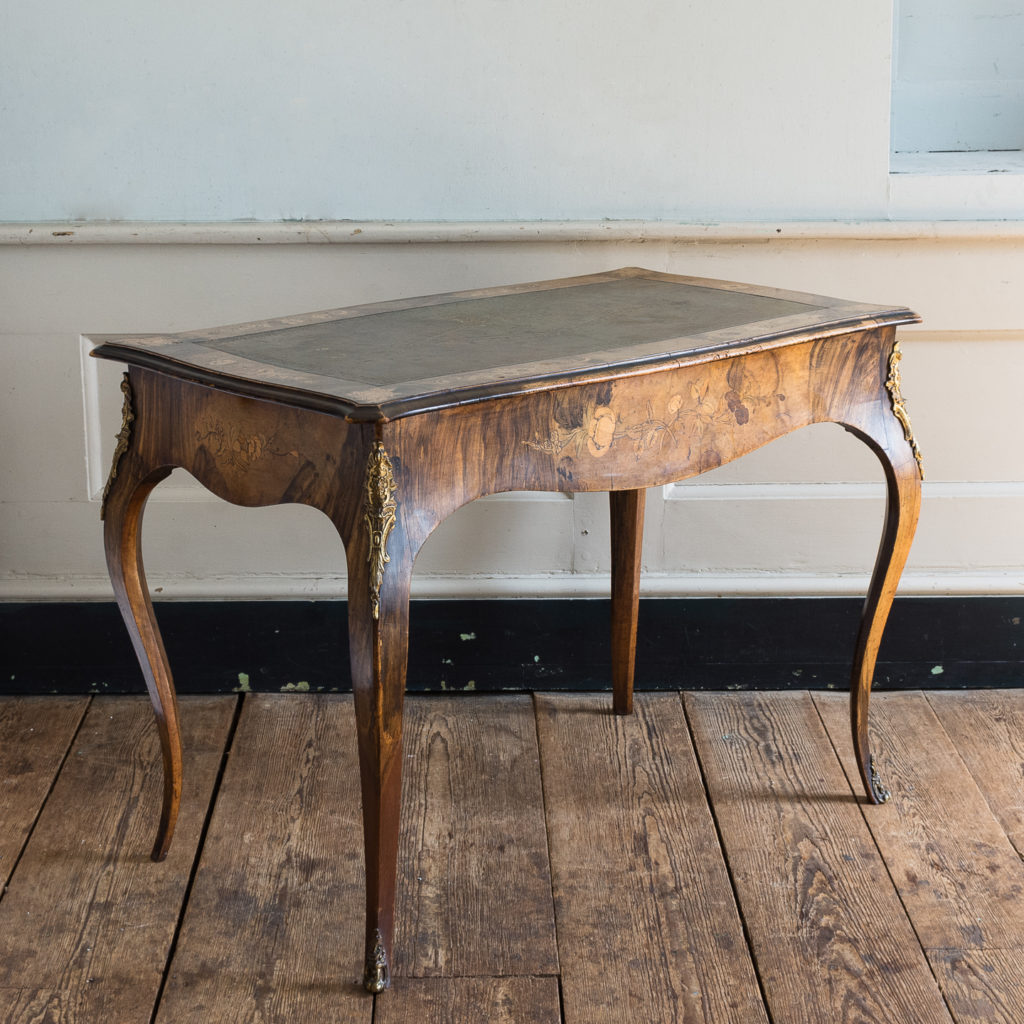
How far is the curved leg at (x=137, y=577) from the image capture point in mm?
1401

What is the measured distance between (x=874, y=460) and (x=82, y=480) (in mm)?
1396

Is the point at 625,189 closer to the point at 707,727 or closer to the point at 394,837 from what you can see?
the point at 707,727

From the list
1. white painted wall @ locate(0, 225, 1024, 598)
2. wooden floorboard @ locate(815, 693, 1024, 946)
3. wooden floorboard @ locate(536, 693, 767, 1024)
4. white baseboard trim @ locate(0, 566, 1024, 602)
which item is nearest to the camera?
wooden floorboard @ locate(536, 693, 767, 1024)

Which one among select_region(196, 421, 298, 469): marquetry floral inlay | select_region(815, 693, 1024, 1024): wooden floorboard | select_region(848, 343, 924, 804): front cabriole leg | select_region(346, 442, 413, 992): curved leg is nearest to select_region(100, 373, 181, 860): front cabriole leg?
select_region(196, 421, 298, 469): marquetry floral inlay

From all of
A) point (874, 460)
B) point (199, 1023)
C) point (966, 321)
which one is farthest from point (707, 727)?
point (199, 1023)

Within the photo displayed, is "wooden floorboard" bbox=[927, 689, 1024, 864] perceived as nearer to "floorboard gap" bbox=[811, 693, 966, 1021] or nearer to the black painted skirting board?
the black painted skirting board

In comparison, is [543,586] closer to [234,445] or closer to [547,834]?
[547,834]

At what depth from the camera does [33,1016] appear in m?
1.29

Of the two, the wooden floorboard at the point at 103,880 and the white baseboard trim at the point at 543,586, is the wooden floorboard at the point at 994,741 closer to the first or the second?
the white baseboard trim at the point at 543,586

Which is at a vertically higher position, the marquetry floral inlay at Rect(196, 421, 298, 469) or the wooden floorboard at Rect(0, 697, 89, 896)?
the marquetry floral inlay at Rect(196, 421, 298, 469)

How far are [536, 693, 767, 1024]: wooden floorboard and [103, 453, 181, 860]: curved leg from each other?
0.57m

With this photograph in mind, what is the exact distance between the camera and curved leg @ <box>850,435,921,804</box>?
154cm

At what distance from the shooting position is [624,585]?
1.88 m

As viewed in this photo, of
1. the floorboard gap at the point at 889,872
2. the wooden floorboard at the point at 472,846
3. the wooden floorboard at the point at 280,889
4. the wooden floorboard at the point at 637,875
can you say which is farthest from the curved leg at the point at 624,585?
the wooden floorboard at the point at 280,889
